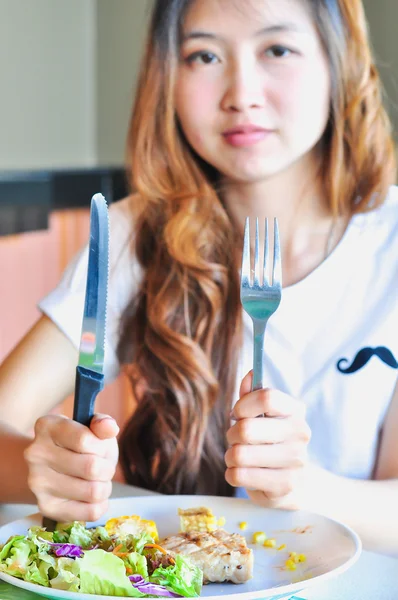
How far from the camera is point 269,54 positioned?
4.65 feet

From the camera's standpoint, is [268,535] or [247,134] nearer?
[268,535]

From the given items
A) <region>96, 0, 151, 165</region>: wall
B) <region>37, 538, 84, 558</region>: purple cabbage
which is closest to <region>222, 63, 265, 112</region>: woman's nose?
<region>37, 538, 84, 558</region>: purple cabbage

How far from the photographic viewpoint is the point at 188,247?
1574 mm

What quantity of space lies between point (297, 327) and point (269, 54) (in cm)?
46

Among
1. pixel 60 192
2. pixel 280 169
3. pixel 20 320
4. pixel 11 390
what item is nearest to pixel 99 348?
pixel 11 390

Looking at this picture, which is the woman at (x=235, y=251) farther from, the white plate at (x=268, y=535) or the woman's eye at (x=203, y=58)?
the white plate at (x=268, y=535)

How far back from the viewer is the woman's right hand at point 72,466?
37.6 inches

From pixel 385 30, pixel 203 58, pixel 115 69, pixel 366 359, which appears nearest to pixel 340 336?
pixel 366 359

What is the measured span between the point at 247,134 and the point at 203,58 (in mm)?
156

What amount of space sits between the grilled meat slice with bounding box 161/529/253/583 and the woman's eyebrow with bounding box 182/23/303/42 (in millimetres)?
838

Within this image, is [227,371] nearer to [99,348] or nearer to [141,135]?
[141,135]

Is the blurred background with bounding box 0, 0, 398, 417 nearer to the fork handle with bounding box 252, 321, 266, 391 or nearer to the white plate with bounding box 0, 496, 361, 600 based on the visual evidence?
the white plate with bounding box 0, 496, 361, 600

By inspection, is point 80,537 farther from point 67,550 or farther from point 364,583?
point 364,583

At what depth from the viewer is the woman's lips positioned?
1414mm
